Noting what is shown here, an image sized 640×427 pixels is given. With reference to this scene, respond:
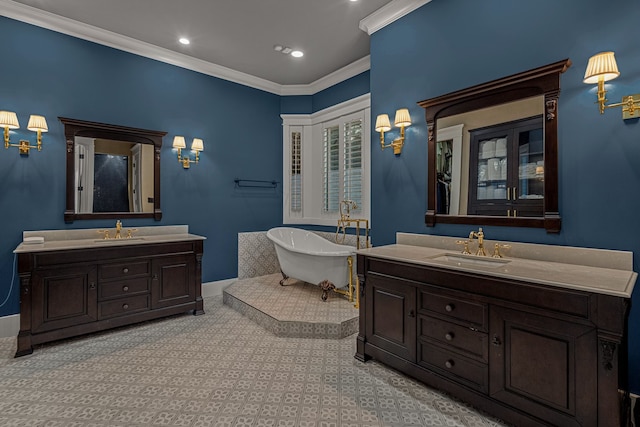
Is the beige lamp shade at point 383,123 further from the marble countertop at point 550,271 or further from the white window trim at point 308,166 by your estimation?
the white window trim at point 308,166

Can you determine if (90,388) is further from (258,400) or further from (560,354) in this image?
(560,354)

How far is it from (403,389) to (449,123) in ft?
6.95

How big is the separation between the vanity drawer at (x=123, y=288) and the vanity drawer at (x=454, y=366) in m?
2.77

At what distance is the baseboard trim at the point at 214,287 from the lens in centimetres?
429

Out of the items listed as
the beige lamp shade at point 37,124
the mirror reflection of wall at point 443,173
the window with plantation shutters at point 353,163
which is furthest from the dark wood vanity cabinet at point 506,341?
the beige lamp shade at point 37,124

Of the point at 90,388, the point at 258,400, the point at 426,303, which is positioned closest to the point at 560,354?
the point at 426,303

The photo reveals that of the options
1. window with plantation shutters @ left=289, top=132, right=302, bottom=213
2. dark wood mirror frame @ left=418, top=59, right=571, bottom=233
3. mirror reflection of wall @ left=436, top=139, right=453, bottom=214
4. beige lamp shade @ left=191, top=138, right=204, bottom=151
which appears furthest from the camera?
window with plantation shutters @ left=289, top=132, right=302, bottom=213

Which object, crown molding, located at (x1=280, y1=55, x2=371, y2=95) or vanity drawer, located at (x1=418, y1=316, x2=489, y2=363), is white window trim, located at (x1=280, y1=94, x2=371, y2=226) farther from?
vanity drawer, located at (x1=418, y1=316, x2=489, y2=363)

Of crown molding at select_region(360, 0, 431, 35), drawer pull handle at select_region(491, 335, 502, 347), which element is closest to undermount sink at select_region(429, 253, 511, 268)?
drawer pull handle at select_region(491, 335, 502, 347)

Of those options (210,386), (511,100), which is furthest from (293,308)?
(511,100)

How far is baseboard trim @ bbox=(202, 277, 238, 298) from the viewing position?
4.29 m

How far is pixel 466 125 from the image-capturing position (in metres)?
2.54

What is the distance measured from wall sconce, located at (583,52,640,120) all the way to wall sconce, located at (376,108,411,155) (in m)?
1.27

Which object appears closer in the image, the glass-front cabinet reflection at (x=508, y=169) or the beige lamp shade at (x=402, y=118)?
the glass-front cabinet reflection at (x=508, y=169)
